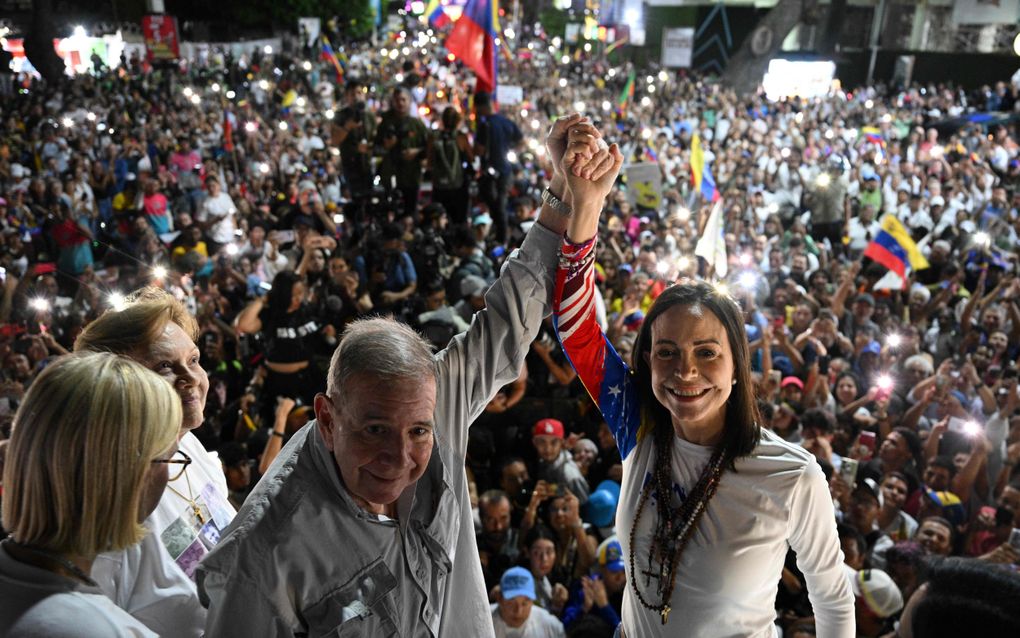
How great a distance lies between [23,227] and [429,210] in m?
5.03

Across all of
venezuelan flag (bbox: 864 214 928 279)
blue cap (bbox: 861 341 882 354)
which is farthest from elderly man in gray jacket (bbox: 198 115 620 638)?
venezuelan flag (bbox: 864 214 928 279)

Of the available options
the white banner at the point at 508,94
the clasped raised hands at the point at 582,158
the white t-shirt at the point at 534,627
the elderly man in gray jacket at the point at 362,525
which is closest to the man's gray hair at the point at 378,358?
the elderly man in gray jacket at the point at 362,525

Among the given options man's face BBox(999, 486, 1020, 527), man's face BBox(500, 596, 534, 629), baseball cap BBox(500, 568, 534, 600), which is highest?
man's face BBox(999, 486, 1020, 527)

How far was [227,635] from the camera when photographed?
1.51 metres

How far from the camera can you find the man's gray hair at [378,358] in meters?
1.68

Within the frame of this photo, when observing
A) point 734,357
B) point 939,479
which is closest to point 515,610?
point 734,357

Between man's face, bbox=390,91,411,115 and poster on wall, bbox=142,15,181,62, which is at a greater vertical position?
poster on wall, bbox=142,15,181,62

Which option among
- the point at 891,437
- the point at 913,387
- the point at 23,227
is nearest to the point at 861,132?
the point at 913,387

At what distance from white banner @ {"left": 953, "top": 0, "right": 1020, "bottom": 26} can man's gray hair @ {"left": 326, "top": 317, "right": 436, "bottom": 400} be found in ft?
114

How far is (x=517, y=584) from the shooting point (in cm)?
386

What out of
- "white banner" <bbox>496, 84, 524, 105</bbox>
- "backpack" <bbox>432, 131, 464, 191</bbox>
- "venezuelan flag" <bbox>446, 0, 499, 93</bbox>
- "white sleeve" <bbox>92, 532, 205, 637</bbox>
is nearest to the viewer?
"white sleeve" <bbox>92, 532, 205, 637</bbox>

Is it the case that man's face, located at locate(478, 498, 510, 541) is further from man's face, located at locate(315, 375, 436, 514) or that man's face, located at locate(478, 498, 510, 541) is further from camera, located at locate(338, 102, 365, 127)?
camera, located at locate(338, 102, 365, 127)

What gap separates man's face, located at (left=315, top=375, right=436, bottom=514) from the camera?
1.67 metres

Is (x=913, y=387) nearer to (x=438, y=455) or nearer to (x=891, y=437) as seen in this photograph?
(x=891, y=437)
